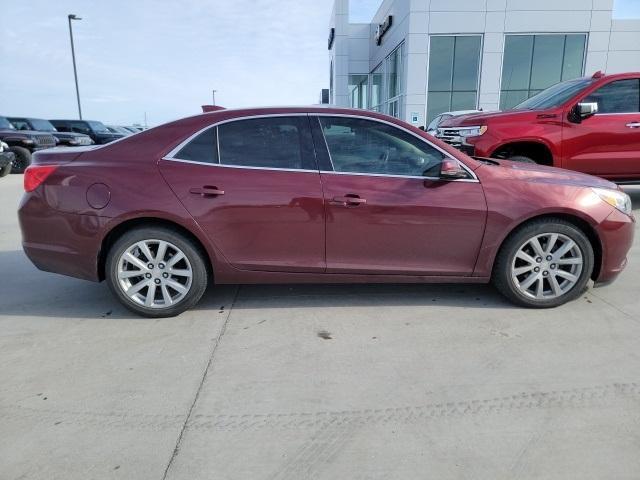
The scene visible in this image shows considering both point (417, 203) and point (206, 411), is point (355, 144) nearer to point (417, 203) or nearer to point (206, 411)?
point (417, 203)

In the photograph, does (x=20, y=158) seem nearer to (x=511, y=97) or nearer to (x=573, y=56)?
(x=511, y=97)

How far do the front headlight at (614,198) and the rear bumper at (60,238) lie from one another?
3818 mm

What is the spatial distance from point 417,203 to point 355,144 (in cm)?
66

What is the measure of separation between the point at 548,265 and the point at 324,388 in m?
2.11

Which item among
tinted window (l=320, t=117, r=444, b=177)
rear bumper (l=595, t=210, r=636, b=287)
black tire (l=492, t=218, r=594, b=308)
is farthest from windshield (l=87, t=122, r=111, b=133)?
rear bumper (l=595, t=210, r=636, b=287)

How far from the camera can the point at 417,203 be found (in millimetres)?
3508

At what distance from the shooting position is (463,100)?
20906mm

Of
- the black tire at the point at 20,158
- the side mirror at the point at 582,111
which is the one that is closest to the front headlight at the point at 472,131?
the side mirror at the point at 582,111

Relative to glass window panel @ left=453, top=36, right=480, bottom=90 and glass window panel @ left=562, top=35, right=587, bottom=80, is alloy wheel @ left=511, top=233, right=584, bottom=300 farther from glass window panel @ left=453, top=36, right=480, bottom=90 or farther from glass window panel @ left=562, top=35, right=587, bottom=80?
glass window panel @ left=562, top=35, right=587, bottom=80

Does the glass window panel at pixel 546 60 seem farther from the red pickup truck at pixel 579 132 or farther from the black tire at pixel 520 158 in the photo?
the black tire at pixel 520 158

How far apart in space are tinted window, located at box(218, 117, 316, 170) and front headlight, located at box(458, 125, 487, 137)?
3907mm

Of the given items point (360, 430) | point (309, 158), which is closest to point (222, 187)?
point (309, 158)

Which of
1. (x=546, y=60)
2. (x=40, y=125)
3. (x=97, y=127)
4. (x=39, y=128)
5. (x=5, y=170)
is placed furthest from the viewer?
(x=97, y=127)

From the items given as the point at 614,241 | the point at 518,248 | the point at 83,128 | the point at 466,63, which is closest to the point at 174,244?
the point at 518,248
